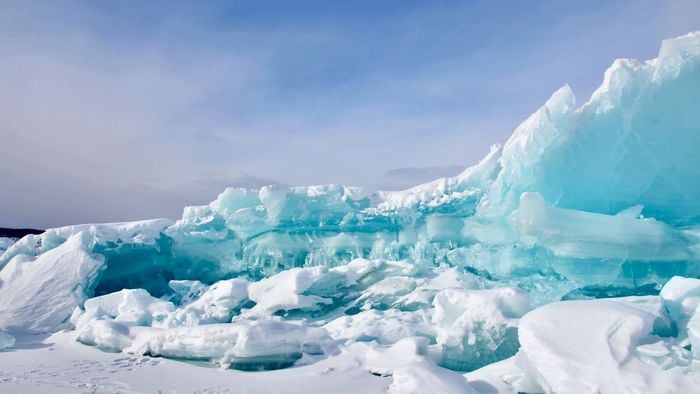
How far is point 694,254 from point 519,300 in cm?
366

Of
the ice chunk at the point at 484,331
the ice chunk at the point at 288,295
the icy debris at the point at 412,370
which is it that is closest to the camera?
the icy debris at the point at 412,370

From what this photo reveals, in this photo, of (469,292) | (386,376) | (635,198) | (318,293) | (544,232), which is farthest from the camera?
(318,293)

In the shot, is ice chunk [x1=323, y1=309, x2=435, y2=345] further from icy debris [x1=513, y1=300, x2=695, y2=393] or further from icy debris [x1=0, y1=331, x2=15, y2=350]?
icy debris [x1=0, y1=331, x2=15, y2=350]

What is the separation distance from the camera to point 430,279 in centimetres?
892

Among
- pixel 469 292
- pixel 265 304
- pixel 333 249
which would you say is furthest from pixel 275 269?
pixel 469 292

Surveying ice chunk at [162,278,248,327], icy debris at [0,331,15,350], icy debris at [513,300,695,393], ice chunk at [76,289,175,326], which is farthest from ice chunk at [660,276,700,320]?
icy debris at [0,331,15,350]

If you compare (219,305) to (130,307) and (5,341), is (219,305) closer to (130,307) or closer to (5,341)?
(130,307)

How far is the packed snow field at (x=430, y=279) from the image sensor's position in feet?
16.6

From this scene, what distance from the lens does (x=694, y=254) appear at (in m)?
7.70

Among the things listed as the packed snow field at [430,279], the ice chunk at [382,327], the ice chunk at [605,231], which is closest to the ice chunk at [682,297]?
the packed snow field at [430,279]

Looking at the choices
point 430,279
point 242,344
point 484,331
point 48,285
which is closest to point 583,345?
point 484,331

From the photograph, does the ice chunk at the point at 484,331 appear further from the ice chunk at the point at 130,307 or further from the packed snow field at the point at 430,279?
the ice chunk at the point at 130,307

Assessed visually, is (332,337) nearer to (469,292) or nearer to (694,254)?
(469,292)

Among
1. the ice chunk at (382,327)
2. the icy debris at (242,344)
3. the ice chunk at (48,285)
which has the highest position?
the ice chunk at (48,285)
